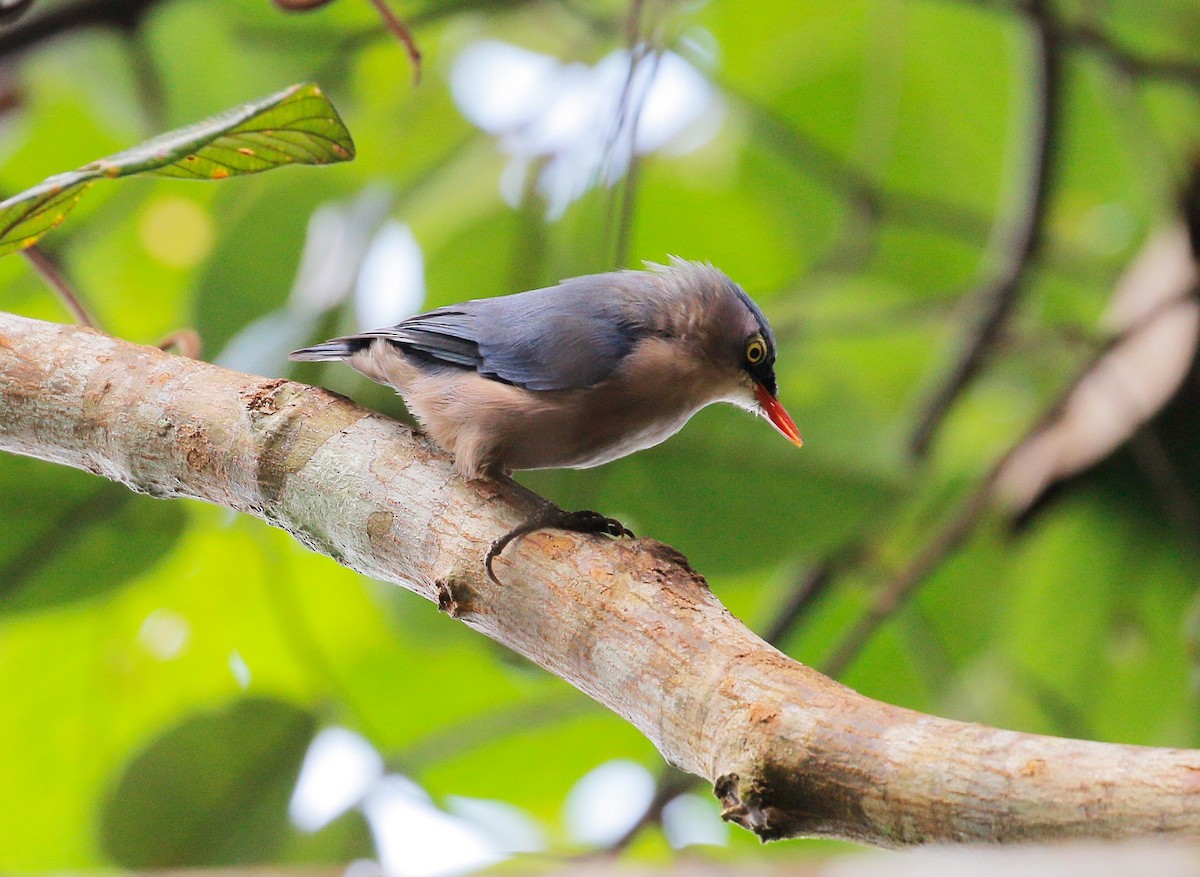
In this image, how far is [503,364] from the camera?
240 cm

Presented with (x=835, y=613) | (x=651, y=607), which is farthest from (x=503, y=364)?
(x=835, y=613)

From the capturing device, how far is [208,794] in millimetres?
3021

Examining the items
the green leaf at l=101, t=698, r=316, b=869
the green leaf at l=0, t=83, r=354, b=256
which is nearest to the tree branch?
the green leaf at l=0, t=83, r=354, b=256

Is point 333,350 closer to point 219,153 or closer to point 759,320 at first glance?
point 219,153

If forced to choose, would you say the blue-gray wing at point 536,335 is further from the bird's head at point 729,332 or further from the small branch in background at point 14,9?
the small branch in background at point 14,9

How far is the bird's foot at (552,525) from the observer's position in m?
1.67

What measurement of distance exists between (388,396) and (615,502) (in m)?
0.67

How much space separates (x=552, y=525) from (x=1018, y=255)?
8.25 feet

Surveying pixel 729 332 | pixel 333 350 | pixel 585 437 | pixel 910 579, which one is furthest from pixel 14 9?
pixel 910 579

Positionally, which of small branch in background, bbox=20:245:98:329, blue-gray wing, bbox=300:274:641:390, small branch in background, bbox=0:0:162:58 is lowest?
blue-gray wing, bbox=300:274:641:390

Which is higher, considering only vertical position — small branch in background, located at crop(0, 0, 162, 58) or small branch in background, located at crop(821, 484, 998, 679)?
small branch in background, located at crop(0, 0, 162, 58)

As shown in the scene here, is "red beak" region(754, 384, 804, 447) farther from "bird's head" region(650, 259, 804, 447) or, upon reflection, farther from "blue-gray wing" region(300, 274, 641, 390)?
"blue-gray wing" region(300, 274, 641, 390)

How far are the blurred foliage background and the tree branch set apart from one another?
0.93m

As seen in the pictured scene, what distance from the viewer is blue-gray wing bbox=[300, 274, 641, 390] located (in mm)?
2367
